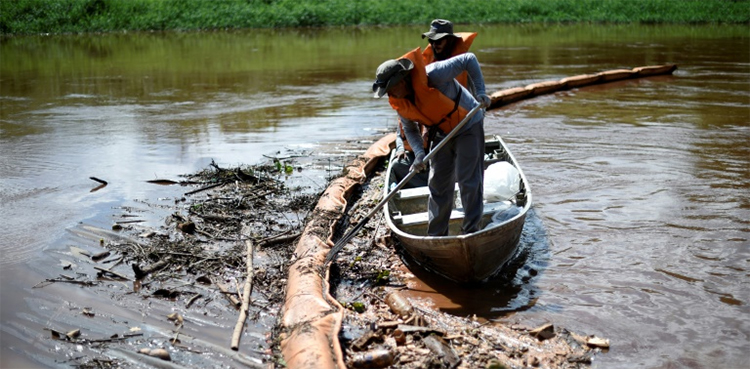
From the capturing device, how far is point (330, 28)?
30656 millimetres

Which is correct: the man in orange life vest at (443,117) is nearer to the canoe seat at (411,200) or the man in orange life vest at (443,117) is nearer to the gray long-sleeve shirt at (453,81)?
the gray long-sleeve shirt at (453,81)

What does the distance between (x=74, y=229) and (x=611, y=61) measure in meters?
14.9

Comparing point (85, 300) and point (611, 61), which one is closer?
point (85, 300)

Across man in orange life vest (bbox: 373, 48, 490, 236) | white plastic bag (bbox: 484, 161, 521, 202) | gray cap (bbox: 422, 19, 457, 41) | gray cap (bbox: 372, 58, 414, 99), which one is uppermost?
gray cap (bbox: 422, 19, 457, 41)

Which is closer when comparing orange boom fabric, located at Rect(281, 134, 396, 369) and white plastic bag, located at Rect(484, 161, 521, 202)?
orange boom fabric, located at Rect(281, 134, 396, 369)

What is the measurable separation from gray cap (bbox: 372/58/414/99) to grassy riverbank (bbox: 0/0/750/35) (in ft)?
84.8

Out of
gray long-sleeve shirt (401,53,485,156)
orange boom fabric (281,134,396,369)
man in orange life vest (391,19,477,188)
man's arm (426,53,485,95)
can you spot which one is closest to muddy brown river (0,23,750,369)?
orange boom fabric (281,134,396,369)

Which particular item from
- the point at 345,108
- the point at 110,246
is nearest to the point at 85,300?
the point at 110,246

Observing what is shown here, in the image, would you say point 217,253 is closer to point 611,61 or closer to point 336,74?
point 336,74

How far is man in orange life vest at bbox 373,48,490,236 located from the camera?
5691 mm

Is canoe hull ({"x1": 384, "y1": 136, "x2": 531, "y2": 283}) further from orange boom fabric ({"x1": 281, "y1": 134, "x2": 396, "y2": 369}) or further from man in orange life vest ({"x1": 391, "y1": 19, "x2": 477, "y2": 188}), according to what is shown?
man in orange life vest ({"x1": 391, "y1": 19, "x2": 477, "y2": 188})

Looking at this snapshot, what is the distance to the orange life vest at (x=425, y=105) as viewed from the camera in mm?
5703

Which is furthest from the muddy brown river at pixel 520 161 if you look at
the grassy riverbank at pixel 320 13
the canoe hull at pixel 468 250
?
the grassy riverbank at pixel 320 13

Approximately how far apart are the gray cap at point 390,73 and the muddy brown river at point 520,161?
1671mm
